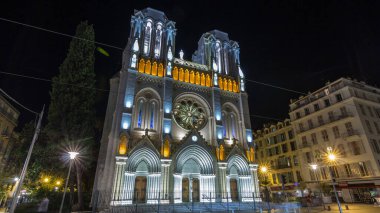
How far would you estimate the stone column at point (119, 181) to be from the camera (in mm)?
18750

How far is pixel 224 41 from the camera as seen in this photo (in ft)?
110

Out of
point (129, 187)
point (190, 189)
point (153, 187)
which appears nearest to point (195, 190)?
point (190, 189)

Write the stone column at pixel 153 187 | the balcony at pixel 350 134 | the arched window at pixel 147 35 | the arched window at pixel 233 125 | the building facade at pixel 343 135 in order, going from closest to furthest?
1. the stone column at pixel 153 187
2. the building facade at pixel 343 135
3. the balcony at pixel 350 134
4. the arched window at pixel 147 35
5. the arched window at pixel 233 125

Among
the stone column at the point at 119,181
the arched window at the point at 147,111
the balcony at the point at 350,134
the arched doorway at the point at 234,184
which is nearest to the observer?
the stone column at the point at 119,181

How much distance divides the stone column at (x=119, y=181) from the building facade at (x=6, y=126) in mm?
19506

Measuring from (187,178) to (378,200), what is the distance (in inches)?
711

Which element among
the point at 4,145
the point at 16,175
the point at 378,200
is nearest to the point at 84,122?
the point at 16,175

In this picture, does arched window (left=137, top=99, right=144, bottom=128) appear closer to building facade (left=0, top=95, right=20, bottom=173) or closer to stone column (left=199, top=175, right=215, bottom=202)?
stone column (left=199, top=175, right=215, bottom=202)

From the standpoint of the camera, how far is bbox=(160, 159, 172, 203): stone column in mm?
20281

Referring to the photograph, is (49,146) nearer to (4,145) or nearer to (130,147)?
(130,147)

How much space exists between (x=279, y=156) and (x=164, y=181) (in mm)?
25712

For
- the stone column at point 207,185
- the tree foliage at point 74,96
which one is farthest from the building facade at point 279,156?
the tree foliage at point 74,96

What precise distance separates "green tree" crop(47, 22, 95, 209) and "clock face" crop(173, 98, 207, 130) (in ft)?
31.1

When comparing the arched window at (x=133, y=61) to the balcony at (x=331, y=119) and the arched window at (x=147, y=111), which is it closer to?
the arched window at (x=147, y=111)
